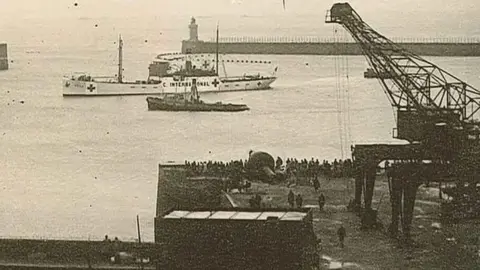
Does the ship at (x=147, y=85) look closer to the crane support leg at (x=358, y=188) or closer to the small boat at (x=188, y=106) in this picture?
the small boat at (x=188, y=106)

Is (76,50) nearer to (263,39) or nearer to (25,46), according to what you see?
(25,46)

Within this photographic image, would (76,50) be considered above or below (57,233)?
above

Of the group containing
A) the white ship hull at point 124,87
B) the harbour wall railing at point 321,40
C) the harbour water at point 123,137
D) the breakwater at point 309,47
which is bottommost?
the harbour water at point 123,137

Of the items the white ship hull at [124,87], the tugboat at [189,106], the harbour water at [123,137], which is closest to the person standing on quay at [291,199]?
the harbour water at [123,137]

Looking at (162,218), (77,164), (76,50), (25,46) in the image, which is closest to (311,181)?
(162,218)

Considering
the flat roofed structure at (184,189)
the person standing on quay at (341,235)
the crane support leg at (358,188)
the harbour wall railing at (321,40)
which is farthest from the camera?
the harbour wall railing at (321,40)

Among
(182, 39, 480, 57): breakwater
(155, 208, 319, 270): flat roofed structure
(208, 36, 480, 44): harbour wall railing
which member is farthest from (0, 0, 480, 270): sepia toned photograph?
(208, 36, 480, 44): harbour wall railing

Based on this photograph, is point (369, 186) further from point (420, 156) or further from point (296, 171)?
point (296, 171)
